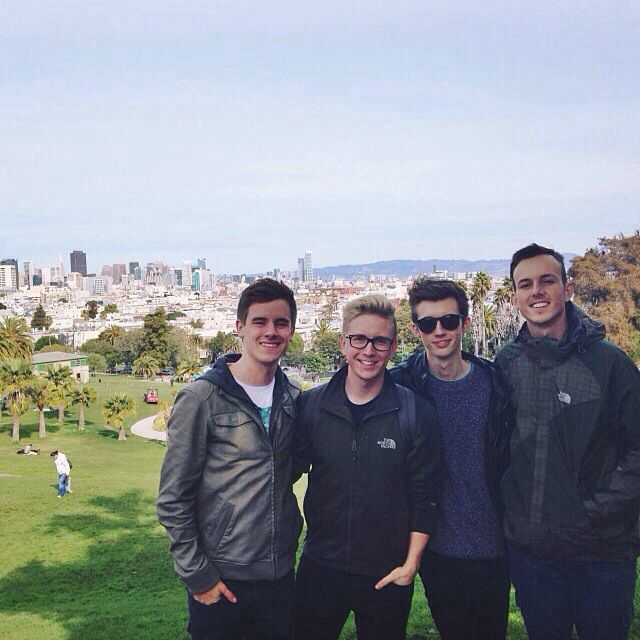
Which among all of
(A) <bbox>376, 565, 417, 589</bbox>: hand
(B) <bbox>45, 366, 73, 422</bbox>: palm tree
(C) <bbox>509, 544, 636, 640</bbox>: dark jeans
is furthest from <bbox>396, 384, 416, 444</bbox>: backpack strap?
(B) <bbox>45, 366, 73, 422</bbox>: palm tree

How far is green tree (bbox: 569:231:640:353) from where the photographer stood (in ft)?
187

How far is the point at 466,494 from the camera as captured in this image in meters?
4.55

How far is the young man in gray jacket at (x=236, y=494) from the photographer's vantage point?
415cm

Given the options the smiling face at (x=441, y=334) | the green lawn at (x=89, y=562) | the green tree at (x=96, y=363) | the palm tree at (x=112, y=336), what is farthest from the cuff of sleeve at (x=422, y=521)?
the palm tree at (x=112, y=336)

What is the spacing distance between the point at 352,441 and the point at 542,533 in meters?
1.33

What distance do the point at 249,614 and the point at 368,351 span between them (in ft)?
5.94

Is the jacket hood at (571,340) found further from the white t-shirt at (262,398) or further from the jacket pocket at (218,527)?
the jacket pocket at (218,527)

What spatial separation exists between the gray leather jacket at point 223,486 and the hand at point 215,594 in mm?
52

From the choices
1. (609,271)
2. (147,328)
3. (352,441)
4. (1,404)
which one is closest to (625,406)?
(352,441)

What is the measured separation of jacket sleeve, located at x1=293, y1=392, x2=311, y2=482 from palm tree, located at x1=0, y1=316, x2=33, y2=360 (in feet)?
142

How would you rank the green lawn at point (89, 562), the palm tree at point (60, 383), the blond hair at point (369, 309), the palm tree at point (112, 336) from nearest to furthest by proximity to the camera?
the blond hair at point (369, 309) < the green lawn at point (89, 562) < the palm tree at point (60, 383) < the palm tree at point (112, 336)

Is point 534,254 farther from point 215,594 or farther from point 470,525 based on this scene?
point 215,594

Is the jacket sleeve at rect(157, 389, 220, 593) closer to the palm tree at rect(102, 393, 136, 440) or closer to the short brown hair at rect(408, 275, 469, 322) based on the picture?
the short brown hair at rect(408, 275, 469, 322)

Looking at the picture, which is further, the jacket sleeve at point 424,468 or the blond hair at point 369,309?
the blond hair at point 369,309
